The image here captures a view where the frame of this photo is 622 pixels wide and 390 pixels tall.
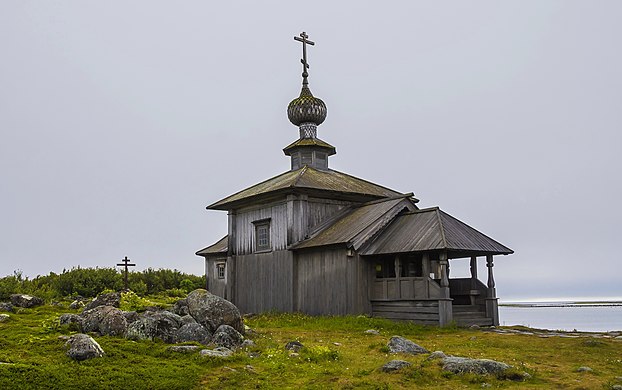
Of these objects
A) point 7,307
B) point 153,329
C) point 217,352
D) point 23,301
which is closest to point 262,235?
point 23,301

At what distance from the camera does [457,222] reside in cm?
2239

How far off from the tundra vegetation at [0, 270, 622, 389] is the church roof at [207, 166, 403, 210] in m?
9.04

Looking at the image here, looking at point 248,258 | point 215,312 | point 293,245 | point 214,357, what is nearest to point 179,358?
point 214,357

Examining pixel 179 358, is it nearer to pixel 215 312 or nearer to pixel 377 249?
pixel 215 312

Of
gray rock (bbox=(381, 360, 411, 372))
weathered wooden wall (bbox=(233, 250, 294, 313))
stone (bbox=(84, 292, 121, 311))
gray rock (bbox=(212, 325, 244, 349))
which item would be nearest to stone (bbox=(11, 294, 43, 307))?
stone (bbox=(84, 292, 121, 311))

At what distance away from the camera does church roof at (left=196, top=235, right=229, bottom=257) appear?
29.9 m

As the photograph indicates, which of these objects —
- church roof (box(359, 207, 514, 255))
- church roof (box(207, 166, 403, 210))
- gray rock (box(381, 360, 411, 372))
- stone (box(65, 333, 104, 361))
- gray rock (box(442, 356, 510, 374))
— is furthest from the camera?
church roof (box(207, 166, 403, 210))

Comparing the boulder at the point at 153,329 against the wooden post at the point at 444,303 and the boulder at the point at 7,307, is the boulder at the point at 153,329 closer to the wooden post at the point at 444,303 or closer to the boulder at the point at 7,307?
the boulder at the point at 7,307

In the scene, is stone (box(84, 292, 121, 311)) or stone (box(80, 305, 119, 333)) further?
stone (box(84, 292, 121, 311))

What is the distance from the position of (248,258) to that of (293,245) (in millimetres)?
3390

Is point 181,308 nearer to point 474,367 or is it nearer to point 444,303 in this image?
point 474,367

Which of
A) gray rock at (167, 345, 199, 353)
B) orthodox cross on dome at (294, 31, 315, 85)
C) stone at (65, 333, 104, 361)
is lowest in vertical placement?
gray rock at (167, 345, 199, 353)

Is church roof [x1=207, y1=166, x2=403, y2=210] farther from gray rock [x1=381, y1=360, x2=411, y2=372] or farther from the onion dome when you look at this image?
gray rock [x1=381, y1=360, x2=411, y2=372]

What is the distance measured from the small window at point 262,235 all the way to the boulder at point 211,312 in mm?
10440
